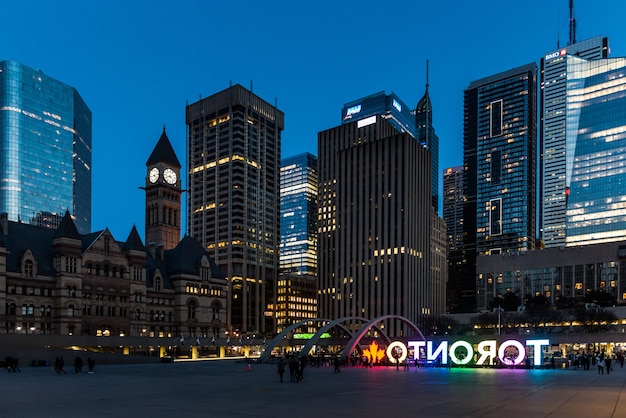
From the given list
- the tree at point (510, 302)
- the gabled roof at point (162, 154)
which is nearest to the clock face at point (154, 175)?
the gabled roof at point (162, 154)

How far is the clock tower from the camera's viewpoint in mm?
154500

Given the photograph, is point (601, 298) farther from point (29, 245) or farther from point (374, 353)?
point (29, 245)

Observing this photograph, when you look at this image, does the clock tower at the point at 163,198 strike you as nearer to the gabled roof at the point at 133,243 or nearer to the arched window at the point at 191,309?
the arched window at the point at 191,309

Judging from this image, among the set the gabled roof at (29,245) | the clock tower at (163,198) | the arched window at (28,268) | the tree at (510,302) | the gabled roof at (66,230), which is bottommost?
the tree at (510,302)

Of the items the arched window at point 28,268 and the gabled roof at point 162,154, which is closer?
the arched window at point 28,268

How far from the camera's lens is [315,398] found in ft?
113

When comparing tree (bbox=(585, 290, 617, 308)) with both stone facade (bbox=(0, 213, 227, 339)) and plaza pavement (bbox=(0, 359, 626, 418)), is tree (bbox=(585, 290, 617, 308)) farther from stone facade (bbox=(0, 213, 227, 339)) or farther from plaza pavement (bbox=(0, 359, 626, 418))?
plaza pavement (bbox=(0, 359, 626, 418))

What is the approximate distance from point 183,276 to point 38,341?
4033cm

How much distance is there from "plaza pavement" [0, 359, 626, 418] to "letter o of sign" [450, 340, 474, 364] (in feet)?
63.5

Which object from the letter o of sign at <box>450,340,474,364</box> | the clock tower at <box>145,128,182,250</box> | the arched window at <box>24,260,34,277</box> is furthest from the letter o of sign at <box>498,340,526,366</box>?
the clock tower at <box>145,128,182,250</box>

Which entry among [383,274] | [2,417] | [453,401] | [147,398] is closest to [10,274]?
[147,398]

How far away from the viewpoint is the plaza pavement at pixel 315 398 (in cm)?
2802

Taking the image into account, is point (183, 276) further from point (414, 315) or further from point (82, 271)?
point (414, 315)

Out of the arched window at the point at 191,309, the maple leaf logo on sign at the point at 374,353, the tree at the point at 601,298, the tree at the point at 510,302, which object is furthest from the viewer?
the tree at the point at 510,302
